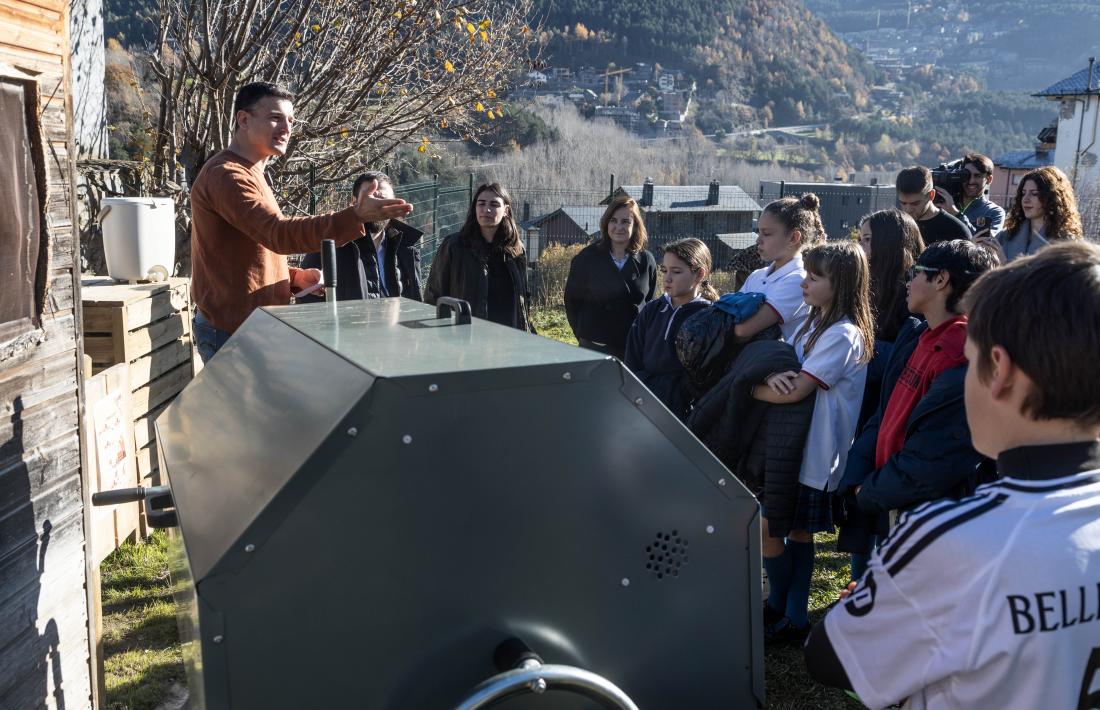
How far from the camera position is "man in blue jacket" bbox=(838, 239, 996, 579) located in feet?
9.73

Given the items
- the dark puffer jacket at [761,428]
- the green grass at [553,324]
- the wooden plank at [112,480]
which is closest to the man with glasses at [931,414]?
the dark puffer jacket at [761,428]

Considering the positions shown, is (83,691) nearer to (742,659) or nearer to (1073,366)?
(742,659)

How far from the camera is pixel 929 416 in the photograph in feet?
9.87

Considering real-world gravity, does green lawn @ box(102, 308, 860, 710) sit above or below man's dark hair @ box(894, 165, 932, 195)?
below

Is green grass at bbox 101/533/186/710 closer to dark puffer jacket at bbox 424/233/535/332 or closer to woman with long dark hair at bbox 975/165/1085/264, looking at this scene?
dark puffer jacket at bbox 424/233/535/332

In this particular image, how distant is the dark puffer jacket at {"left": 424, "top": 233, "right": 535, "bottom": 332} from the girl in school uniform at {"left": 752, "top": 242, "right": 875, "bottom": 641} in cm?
223

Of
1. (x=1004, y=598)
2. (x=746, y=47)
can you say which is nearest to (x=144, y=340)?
(x=1004, y=598)

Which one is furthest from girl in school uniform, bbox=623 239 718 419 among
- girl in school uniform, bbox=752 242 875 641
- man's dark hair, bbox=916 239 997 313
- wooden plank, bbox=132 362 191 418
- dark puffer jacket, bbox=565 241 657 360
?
wooden plank, bbox=132 362 191 418

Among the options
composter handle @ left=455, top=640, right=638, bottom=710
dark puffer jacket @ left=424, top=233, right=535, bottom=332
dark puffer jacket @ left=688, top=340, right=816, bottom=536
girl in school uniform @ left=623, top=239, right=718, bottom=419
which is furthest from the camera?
dark puffer jacket @ left=424, top=233, right=535, bottom=332

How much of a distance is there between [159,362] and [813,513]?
3.60 metres

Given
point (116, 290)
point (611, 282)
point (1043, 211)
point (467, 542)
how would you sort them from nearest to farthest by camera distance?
1. point (467, 542)
2. point (116, 290)
3. point (1043, 211)
4. point (611, 282)

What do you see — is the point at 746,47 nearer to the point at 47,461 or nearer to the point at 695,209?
the point at 695,209

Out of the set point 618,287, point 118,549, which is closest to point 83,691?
point 118,549

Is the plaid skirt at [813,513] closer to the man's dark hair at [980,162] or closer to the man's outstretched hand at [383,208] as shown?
the man's outstretched hand at [383,208]
